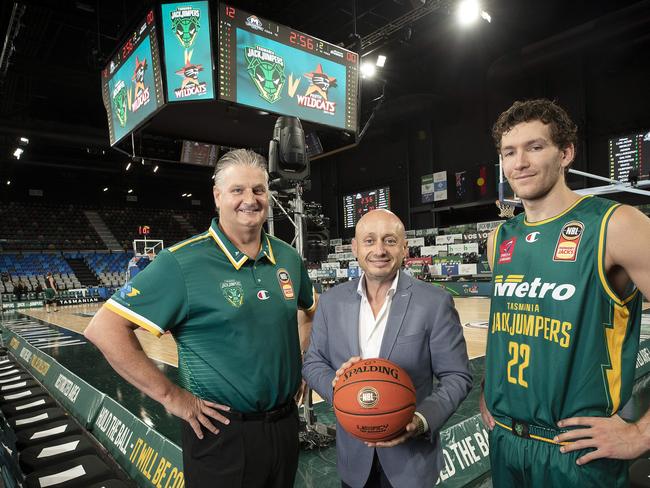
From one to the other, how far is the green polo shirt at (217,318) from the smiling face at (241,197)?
10cm

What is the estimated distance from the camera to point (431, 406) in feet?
4.36

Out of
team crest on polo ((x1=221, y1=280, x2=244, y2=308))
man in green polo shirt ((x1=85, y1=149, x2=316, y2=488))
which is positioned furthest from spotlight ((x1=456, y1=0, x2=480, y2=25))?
team crest on polo ((x1=221, y1=280, x2=244, y2=308))

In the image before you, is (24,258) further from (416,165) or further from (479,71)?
(479,71)

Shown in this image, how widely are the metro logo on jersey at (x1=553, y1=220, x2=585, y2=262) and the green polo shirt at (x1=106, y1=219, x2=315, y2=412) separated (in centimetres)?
99

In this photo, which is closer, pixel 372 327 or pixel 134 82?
pixel 372 327

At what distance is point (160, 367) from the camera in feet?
15.3

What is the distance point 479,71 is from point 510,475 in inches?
587

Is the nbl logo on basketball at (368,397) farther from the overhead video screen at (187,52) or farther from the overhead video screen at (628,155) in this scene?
the overhead video screen at (628,155)

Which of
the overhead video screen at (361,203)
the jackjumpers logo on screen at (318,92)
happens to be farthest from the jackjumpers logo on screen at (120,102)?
the overhead video screen at (361,203)

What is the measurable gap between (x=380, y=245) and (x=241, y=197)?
1.84ft

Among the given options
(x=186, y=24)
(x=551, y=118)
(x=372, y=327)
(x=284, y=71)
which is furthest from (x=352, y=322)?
(x=186, y=24)

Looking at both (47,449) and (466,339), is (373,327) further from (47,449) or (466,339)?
(466,339)

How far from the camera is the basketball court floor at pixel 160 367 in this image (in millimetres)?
2295

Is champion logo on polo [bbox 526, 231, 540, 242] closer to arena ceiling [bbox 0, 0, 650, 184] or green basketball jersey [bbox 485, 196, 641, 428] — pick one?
green basketball jersey [bbox 485, 196, 641, 428]
